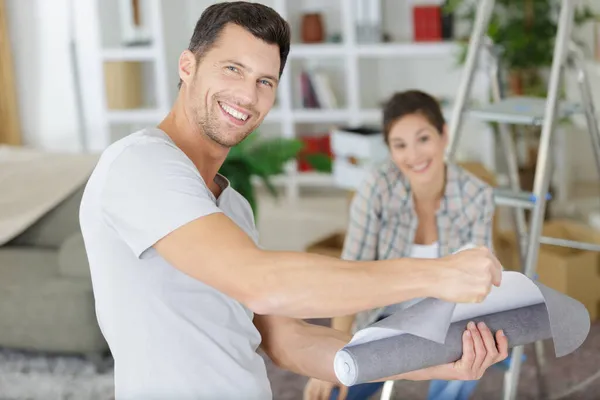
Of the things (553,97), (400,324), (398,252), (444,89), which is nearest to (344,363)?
(400,324)

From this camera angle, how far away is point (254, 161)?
12.3 ft

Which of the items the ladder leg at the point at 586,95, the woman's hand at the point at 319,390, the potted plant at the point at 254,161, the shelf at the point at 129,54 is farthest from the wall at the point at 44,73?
the woman's hand at the point at 319,390

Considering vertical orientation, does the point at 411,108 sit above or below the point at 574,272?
above

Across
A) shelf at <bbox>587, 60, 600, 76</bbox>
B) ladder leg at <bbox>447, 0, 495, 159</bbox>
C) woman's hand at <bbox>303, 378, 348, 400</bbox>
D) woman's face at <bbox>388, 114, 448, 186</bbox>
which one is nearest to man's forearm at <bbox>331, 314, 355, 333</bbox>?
woman's hand at <bbox>303, 378, 348, 400</bbox>

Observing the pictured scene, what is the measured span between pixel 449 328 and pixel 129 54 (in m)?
4.90

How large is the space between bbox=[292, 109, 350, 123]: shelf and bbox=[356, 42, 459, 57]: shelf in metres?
0.35

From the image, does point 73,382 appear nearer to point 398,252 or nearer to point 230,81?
point 398,252

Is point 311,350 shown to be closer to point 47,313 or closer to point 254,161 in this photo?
point 47,313

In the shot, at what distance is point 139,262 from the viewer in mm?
1202

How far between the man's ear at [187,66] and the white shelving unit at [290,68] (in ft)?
13.6

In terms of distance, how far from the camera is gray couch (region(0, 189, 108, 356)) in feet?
9.24

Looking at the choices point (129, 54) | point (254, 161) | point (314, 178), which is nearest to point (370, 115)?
point (314, 178)

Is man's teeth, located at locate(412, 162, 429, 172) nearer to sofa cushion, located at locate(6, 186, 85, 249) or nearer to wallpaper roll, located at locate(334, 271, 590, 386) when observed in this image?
wallpaper roll, located at locate(334, 271, 590, 386)

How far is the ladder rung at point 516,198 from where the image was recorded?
2.48 metres
